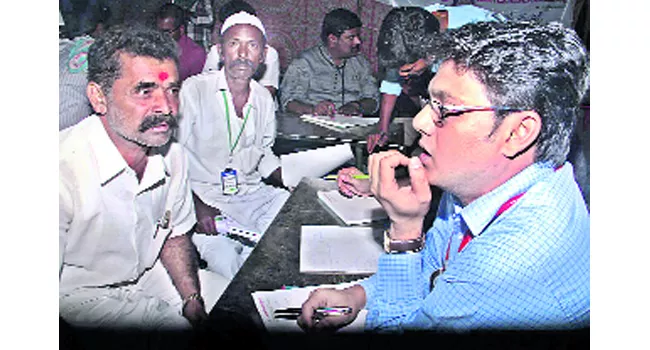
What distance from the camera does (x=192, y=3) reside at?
2.27 metres

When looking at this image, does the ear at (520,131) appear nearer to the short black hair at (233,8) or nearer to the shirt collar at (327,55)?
the shirt collar at (327,55)

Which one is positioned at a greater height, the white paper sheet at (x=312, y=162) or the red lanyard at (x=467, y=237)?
the white paper sheet at (x=312, y=162)

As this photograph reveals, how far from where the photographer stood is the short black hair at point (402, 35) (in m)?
2.27

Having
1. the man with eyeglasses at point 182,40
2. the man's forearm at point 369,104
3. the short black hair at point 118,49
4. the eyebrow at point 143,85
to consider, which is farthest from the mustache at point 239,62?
the man's forearm at point 369,104

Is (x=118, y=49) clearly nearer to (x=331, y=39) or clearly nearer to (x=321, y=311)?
(x=331, y=39)

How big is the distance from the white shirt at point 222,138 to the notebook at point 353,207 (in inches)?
10.3

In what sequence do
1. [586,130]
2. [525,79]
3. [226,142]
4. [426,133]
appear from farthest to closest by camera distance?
[226,142], [586,130], [426,133], [525,79]

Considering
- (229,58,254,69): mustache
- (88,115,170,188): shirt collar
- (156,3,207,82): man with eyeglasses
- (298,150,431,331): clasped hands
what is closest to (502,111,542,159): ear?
(298,150,431,331): clasped hands

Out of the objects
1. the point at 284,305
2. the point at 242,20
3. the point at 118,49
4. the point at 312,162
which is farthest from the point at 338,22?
the point at 284,305

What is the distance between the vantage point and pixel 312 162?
8.01ft

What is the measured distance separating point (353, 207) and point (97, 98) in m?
1.06
